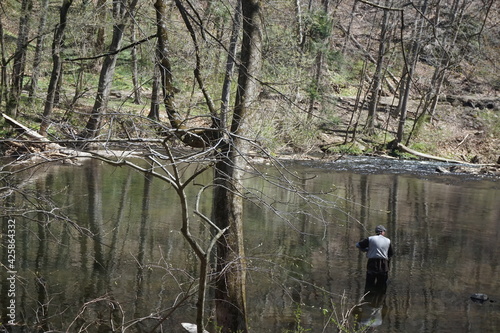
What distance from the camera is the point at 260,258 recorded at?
615 centimetres

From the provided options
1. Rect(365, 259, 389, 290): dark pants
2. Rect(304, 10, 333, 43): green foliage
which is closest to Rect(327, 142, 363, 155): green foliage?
Rect(304, 10, 333, 43): green foliage

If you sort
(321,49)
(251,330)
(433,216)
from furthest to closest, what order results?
(321,49)
(433,216)
(251,330)

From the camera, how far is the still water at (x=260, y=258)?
28.3ft

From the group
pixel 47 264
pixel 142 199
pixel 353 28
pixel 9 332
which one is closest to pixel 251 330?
pixel 9 332

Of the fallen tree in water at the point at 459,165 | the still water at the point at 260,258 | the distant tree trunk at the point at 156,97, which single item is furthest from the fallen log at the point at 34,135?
the fallen tree in water at the point at 459,165

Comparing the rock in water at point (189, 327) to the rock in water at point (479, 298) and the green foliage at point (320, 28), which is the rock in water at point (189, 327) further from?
the green foliage at point (320, 28)

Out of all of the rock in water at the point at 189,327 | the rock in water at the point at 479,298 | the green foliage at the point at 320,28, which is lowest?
the rock in water at the point at 479,298

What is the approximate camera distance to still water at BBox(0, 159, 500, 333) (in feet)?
28.3

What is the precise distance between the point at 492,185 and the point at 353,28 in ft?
77.5

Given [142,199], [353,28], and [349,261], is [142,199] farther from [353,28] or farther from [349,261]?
[353,28]

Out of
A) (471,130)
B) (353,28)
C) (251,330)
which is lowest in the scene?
(251,330)

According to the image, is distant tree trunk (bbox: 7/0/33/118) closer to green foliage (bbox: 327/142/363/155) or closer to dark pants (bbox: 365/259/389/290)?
dark pants (bbox: 365/259/389/290)

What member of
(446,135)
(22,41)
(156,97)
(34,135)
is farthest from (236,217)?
(446,135)

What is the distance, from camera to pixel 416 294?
35.9 feet
